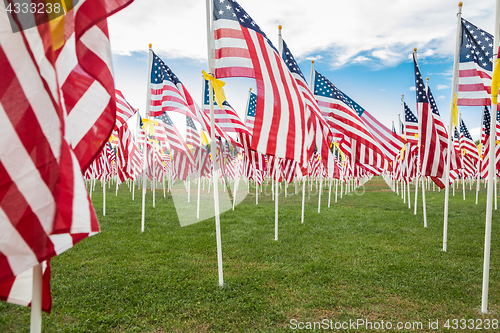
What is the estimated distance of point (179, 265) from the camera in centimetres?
791

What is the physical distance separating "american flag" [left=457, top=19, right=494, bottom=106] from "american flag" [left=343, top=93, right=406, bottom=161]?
4.94 metres

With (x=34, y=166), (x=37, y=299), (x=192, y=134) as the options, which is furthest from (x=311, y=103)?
(x=192, y=134)

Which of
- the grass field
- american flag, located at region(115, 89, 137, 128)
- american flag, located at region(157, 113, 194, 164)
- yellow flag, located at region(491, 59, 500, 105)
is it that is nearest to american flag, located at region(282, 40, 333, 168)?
the grass field

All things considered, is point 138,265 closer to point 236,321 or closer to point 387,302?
point 236,321

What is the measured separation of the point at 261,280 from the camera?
270 inches

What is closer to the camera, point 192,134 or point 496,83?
point 496,83

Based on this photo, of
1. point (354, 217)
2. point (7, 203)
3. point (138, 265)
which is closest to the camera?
point (7, 203)

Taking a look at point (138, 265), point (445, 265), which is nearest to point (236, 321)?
point (138, 265)

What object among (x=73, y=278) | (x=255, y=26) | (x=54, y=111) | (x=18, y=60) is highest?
(x=255, y=26)

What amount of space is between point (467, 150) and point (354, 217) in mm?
13292

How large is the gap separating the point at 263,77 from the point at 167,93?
19.5 ft

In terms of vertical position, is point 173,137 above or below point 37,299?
above

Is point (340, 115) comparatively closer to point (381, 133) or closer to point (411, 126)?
point (381, 133)

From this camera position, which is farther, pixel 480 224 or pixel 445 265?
pixel 480 224
